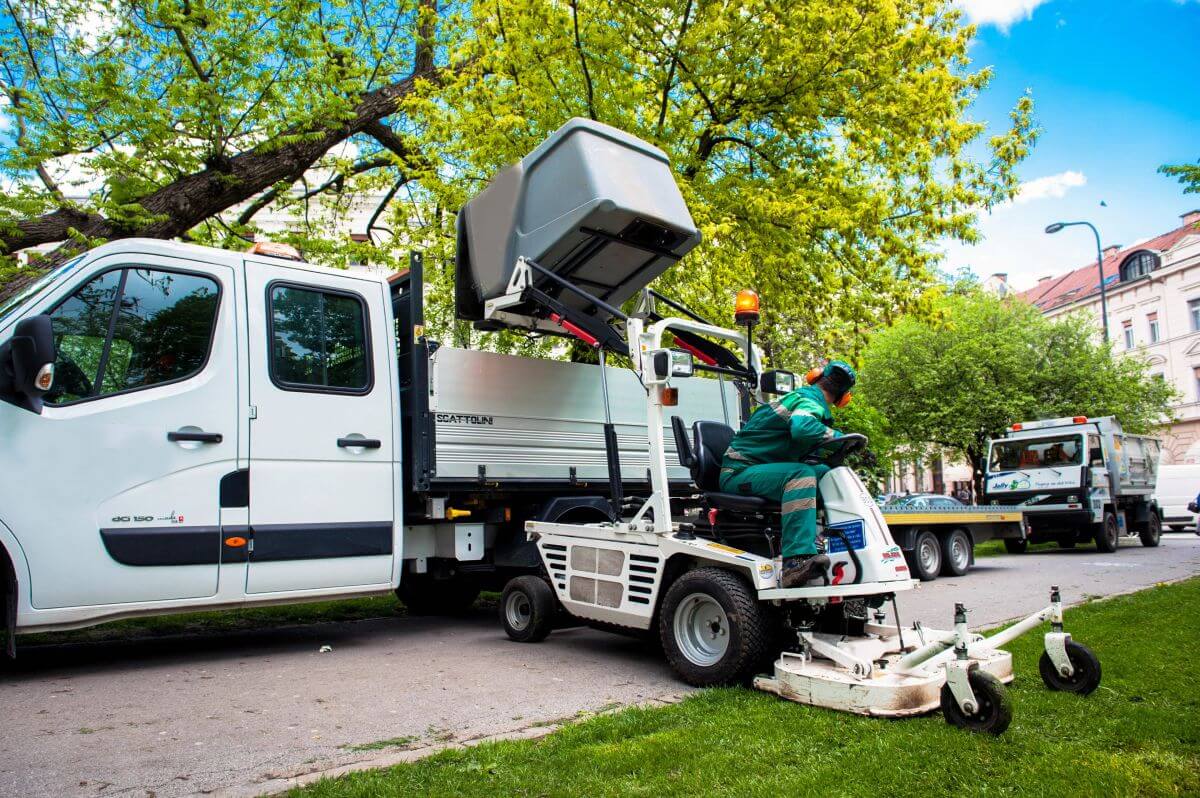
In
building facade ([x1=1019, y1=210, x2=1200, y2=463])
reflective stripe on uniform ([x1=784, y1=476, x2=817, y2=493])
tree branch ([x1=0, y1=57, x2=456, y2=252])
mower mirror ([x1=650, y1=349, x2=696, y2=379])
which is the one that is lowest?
reflective stripe on uniform ([x1=784, y1=476, x2=817, y2=493])

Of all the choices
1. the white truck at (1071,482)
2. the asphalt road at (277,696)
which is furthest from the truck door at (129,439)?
the white truck at (1071,482)

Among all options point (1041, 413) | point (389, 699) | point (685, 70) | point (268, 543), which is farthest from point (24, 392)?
point (1041, 413)

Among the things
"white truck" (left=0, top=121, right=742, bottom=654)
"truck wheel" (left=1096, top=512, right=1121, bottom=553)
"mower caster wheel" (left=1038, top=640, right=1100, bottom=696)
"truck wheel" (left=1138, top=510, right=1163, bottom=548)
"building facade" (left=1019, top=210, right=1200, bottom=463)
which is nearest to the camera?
"mower caster wheel" (left=1038, top=640, right=1100, bottom=696)

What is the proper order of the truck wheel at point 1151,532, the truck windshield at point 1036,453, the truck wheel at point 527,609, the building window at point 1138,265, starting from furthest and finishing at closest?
the building window at point 1138,265 < the truck wheel at point 1151,532 < the truck windshield at point 1036,453 < the truck wheel at point 527,609

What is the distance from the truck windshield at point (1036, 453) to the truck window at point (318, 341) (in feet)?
53.3

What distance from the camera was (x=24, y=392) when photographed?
5.20 m

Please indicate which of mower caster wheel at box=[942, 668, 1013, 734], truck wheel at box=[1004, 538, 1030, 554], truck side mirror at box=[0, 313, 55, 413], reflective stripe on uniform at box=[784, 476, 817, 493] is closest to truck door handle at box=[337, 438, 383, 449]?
truck side mirror at box=[0, 313, 55, 413]

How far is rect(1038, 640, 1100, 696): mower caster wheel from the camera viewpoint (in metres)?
4.69

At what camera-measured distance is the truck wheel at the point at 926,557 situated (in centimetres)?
1236

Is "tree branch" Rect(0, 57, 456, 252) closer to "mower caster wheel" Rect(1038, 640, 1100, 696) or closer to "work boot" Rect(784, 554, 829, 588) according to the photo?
"work boot" Rect(784, 554, 829, 588)

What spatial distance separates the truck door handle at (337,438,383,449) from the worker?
2726 millimetres

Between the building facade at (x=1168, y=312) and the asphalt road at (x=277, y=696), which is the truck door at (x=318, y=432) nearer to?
the asphalt road at (x=277, y=696)

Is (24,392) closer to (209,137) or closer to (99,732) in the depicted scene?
(99,732)

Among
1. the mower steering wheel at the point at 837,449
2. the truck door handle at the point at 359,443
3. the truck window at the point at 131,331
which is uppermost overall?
the truck window at the point at 131,331
